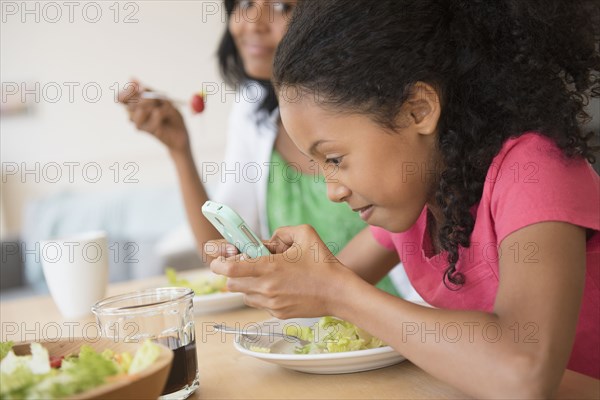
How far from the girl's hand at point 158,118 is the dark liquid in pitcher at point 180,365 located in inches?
36.1

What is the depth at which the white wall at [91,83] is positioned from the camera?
160 inches

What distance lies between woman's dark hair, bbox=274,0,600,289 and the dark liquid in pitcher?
0.36 m

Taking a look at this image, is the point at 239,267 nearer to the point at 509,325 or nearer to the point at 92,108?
the point at 509,325

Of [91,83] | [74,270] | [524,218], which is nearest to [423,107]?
[524,218]

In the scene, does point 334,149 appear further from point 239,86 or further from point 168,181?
point 168,181

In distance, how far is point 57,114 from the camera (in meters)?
4.19

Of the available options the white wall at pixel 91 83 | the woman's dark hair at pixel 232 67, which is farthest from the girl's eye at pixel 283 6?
the white wall at pixel 91 83

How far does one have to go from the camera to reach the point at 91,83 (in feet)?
13.6

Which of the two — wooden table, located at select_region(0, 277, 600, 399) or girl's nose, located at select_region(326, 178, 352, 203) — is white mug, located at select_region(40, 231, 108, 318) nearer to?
wooden table, located at select_region(0, 277, 600, 399)

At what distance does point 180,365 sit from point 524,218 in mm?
426

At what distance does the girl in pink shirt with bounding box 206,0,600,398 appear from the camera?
81 centimetres

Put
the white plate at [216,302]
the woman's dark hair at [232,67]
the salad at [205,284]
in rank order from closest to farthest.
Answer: the white plate at [216,302] → the salad at [205,284] → the woman's dark hair at [232,67]

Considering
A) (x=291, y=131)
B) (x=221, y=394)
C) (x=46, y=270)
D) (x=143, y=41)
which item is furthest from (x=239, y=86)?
(x=143, y=41)

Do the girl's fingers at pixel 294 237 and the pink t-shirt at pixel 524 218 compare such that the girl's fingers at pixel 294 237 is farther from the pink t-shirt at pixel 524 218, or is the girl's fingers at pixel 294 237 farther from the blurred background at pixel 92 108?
the blurred background at pixel 92 108
